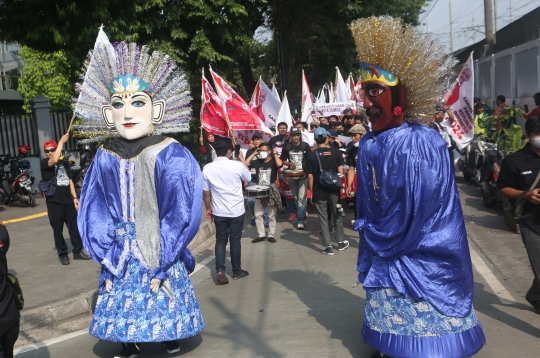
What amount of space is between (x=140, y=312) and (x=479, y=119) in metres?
11.5

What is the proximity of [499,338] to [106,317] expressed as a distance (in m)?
3.09

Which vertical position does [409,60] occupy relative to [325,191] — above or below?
above

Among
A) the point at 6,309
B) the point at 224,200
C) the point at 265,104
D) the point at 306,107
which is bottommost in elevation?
the point at 6,309

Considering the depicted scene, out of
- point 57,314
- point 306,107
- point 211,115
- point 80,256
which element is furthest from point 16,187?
point 57,314

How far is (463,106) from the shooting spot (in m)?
13.3

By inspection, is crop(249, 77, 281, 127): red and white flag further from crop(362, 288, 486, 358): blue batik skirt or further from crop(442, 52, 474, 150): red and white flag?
crop(362, 288, 486, 358): blue batik skirt

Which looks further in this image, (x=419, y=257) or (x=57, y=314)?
(x=57, y=314)

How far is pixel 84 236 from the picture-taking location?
5.33m

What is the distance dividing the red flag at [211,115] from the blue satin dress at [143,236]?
618 centimetres

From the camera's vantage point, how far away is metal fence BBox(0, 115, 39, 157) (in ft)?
53.9

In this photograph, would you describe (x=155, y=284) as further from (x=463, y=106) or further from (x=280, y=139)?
(x=463, y=106)

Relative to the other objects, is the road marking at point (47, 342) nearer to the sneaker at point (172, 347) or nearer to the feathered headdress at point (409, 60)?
the sneaker at point (172, 347)

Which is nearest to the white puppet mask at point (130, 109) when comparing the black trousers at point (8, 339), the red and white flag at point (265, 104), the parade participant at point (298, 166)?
the black trousers at point (8, 339)

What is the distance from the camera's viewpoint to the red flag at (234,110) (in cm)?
1184
